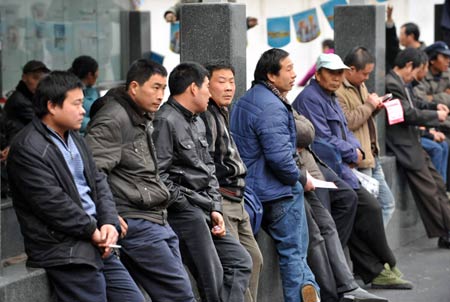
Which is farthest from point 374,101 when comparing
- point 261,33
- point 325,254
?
point 261,33

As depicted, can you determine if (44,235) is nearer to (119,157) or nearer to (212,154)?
(119,157)

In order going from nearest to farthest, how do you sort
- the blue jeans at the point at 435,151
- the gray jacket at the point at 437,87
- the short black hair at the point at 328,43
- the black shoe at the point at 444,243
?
1. the black shoe at the point at 444,243
2. the blue jeans at the point at 435,151
3. the gray jacket at the point at 437,87
4. the short black hair at the point at 328,43

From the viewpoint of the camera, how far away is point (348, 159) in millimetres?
9656

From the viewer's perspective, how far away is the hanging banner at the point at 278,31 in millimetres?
15945

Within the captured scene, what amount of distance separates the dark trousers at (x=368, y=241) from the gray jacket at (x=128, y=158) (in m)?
3.19

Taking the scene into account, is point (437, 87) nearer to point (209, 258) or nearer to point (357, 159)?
point (357, 159)

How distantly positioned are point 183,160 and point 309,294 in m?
1.70

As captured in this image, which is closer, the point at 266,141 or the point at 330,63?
the point at 266,141

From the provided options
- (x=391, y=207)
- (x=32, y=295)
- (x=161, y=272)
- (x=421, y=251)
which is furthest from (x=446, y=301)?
(x=32, y=295)

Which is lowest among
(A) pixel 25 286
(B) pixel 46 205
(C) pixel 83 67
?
(A) pixel 25 286

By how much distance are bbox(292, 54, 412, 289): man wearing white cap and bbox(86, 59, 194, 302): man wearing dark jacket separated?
2.65 metres

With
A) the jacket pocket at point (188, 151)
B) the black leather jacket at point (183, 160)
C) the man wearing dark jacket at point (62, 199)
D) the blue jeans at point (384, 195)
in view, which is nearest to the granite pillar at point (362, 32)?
the blue jeans at point (384, 195)

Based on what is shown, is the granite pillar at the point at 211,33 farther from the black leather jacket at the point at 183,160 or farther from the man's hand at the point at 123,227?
the man's hand at the point at 123,227

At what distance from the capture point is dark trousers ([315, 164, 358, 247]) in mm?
9469
